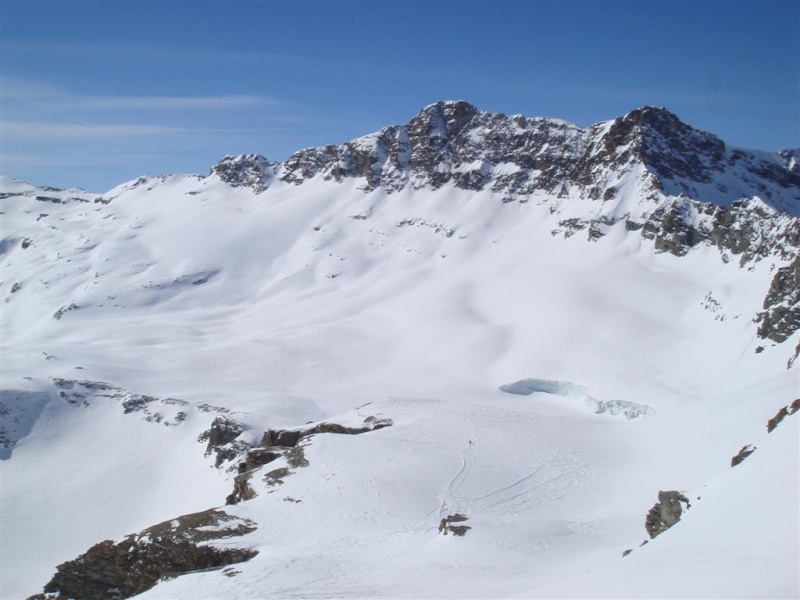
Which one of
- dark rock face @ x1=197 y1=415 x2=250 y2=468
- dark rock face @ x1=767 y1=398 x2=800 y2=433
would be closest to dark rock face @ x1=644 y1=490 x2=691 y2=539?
dark rock face @ x1=767 y1=398 x2=800 y2=433

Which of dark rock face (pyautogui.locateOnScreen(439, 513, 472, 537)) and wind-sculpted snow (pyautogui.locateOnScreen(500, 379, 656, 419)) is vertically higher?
wind-sculpted snow (pyautogui.locateOnScreen(500, 379, 656, 419))

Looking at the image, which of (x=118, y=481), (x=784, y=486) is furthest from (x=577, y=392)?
(x=784, y=486)

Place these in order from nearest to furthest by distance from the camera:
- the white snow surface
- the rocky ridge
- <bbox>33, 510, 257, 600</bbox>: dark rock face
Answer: the white snow surface → <bbox>33, 510, 257, 600</bbox>: dark rock face → the rocky ridge

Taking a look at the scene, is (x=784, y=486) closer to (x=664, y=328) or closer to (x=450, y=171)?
(x=664, y=328)

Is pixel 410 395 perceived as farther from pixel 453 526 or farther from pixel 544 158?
pixel 544 158

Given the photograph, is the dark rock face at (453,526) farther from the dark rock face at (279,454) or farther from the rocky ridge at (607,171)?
the rocky ridge at (607,171)

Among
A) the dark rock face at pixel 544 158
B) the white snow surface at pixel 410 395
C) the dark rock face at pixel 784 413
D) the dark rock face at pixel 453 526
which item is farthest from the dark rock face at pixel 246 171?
the dark rock face at pixel 784 413

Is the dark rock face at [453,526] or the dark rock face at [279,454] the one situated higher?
the dark rock face at [279,454]

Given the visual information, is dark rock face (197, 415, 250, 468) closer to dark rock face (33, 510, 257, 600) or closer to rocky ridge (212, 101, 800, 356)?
dark rock face (33, 510, 257, 600)
